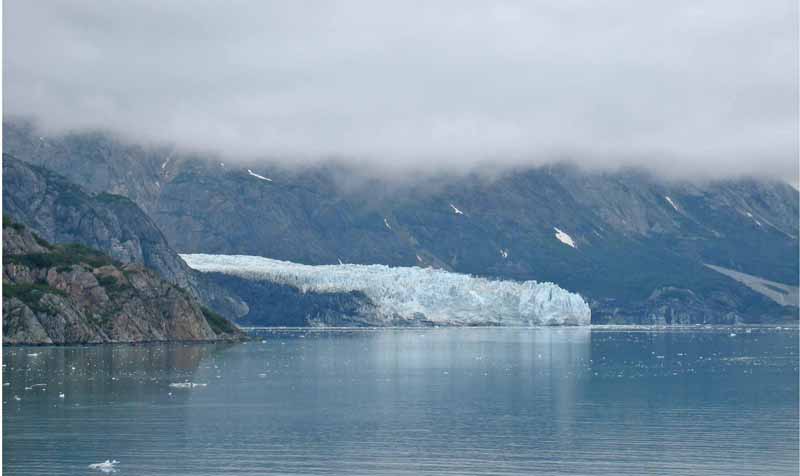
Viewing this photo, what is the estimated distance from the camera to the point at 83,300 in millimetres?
129375

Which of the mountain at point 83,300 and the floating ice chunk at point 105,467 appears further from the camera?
the mountain at point 83,300

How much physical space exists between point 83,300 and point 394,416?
7783 centimetres

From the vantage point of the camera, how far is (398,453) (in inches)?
1812

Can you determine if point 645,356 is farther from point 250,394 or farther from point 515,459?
point 515,459

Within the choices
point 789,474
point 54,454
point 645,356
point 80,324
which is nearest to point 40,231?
point 80,324

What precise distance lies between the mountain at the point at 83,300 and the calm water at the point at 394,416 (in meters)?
12.4

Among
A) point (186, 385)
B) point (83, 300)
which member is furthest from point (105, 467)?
point (83, 300)

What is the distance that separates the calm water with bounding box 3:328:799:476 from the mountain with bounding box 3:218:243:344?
40.6ft

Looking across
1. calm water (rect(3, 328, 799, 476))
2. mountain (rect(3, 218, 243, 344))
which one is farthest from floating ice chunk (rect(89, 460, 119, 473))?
mountain (rect(3, 218, 243, 344))

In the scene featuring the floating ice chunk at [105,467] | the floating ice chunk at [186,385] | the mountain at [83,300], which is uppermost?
the mountain at [83,300]

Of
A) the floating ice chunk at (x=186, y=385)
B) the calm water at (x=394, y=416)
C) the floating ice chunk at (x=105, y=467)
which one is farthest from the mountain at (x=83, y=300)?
the floating ice chunk at (x=105, y=467)

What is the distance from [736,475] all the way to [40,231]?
172 meters

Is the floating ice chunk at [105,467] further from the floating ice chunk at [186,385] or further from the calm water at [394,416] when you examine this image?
the floating ice chunk at [186,385]

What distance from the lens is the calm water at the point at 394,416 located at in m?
43.9
